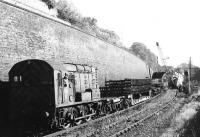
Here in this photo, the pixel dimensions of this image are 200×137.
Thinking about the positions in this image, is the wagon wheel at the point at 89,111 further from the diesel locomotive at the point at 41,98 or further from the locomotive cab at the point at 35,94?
the locomotive cab at the point at 35,94

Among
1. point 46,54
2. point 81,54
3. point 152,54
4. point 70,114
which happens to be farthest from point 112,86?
point 152,54

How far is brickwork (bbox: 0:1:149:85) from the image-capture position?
44.3 feet

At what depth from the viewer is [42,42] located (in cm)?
1627

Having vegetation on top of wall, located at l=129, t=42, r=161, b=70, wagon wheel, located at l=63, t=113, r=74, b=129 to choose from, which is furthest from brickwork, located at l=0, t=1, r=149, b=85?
vegetation on top of wall, located at l=129, t=42, r=161, b=70

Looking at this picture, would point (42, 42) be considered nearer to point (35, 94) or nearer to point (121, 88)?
point (35, 94)

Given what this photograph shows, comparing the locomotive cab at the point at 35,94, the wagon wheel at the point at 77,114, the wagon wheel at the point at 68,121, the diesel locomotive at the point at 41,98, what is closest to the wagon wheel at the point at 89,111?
the wagon wheel at the point at 77,114

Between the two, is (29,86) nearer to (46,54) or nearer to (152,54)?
(46,54)

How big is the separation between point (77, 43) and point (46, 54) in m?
5.48

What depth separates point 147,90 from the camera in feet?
80.5

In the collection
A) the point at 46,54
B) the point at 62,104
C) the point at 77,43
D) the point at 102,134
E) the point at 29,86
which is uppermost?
the point at 77,43

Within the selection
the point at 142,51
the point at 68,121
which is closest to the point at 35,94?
the point at 68,121

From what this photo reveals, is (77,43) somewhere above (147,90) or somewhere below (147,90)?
above

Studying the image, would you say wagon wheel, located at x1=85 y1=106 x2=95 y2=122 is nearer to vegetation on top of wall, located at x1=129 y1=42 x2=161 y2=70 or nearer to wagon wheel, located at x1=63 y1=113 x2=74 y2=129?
wagon wheel, located at x1=63 y1=113 x2=74 y2=129

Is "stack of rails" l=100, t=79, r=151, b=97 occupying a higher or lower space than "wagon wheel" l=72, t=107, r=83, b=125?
higher
